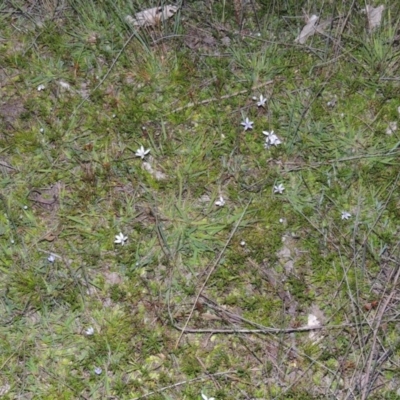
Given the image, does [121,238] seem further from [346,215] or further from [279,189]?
[346,215]

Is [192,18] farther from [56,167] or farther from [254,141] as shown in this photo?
[56,167]

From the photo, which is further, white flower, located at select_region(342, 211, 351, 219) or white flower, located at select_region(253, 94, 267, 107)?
white flower, located at select_region(253, 94, 267, 107)

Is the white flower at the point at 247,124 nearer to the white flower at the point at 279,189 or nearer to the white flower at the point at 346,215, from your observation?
the white flower at the point at 279,189

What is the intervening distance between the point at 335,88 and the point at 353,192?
0.69 metres

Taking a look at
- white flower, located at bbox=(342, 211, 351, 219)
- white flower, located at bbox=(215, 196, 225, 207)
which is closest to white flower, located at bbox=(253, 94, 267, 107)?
white flower, located at bbox=(215, 196, 225, 207)

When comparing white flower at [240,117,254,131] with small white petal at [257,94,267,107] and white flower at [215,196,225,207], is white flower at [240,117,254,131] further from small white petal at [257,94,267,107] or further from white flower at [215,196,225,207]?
white flower at [215,196,225,207]

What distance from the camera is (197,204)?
3.24 m

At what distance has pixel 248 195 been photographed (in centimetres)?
322

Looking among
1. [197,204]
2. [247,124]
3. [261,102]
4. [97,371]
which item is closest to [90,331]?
[97,371]

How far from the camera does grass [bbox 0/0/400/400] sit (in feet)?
9.43

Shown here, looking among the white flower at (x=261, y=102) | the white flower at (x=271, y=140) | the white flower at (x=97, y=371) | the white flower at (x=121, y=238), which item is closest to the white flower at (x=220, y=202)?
the white flower at (x=271, y=140)

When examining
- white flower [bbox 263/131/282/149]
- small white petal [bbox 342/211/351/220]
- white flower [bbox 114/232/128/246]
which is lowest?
small white petal [bbox 342/211/351/220]

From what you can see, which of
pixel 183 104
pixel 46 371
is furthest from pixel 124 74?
pixel 46 371

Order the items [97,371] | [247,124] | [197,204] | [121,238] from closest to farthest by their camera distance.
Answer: [97,371] → [121,238] → [197,204] → [247,124]
